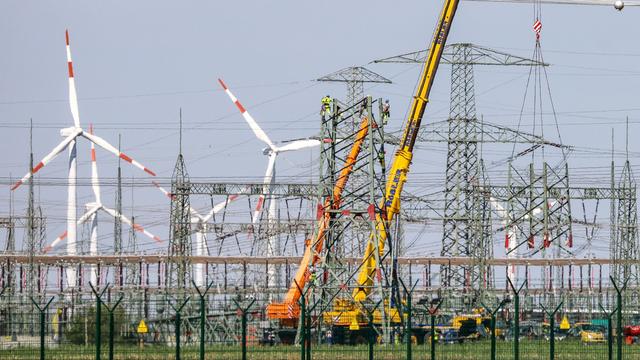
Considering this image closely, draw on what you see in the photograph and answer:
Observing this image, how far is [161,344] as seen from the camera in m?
41.9

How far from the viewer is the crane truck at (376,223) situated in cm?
5528

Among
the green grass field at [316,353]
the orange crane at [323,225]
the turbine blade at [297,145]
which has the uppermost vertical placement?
the turbine blade at [297,145]

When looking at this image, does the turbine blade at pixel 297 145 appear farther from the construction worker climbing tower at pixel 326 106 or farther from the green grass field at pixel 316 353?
the green grass field at pixel 316 353

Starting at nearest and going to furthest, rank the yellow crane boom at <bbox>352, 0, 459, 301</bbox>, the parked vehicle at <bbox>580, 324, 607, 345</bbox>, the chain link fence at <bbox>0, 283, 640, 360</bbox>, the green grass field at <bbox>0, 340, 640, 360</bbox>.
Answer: the chain link fence at <bbox>0, 283, 640, 360</bbox>, the green grass field at <bbox>0, 340, 640, 360</bbox>, the parked vehicle at <bbox>580, 324, 607, 345</bbox>, the yellow crane boom at <bbox>352, 0, 459, 301</bbox>

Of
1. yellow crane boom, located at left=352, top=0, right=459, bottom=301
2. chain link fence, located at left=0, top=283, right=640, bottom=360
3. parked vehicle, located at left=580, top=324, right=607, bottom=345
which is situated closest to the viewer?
chain link fence, located at left=0, top=283, right=640, bottom=360

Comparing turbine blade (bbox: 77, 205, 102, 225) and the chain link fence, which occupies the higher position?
turbine blade (bbox: 77, 205, 102, 225)

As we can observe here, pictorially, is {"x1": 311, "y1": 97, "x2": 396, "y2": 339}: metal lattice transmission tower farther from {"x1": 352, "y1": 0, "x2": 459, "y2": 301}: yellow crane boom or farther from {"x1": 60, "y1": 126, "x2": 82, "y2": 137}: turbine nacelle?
{"x1": 60, "y1": 126, "x2": 82, "y2": 137}: turbine nacelle

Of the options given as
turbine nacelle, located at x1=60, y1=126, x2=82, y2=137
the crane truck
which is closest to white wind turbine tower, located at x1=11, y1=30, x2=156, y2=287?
turbine nacelle, located at x1=60, y1=126, x2=82, y2=137

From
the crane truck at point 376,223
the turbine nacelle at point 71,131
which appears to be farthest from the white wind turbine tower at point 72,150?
the crane truck at point 376,223

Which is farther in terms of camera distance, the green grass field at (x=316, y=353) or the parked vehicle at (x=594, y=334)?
the parked vehicle at (x=594, y=334)

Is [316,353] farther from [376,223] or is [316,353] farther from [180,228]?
[180,228]

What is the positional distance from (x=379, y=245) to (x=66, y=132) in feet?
199

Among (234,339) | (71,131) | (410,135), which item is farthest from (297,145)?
(234,339)

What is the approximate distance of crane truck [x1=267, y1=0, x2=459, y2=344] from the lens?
181 feet
